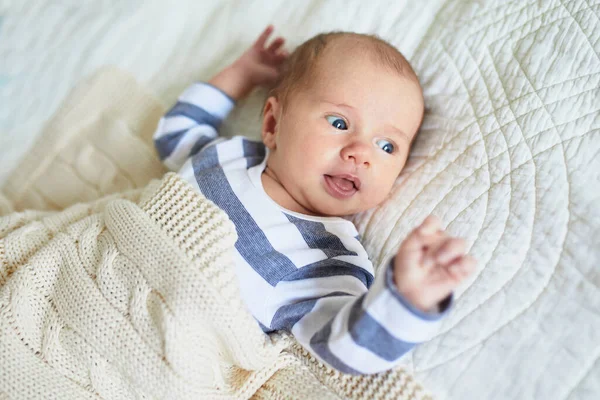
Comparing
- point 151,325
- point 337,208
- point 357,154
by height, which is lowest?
point 151,325

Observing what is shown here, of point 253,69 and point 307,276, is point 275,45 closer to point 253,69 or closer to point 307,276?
point 253,69

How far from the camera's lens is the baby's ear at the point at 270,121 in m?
1.05

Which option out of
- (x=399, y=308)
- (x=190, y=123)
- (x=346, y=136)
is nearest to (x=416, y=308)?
(x=399, y=308)

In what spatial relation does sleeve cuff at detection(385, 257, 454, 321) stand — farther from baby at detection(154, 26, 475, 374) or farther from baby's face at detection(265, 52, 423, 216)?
baby's face at detection(265, 52, 423, 216)

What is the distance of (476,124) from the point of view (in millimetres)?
957

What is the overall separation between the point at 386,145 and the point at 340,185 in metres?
0.13

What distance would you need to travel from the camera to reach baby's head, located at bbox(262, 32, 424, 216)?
936mm

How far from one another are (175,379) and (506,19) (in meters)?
0.91

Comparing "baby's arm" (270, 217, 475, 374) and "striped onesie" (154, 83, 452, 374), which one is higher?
"baby's arm" (270, 217, 475, 374)

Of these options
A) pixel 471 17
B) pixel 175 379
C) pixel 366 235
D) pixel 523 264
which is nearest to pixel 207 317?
pixel 175 379

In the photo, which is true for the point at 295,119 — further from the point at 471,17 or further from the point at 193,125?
the point at 471,17

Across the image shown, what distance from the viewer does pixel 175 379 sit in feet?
2.54

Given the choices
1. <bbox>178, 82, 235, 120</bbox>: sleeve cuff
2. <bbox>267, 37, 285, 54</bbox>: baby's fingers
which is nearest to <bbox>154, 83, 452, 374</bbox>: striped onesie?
<bbox>178, 82, 235, 120</bbox>: sleeve cuff

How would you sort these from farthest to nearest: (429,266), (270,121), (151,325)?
(270,121), (151,325), (429,266)
